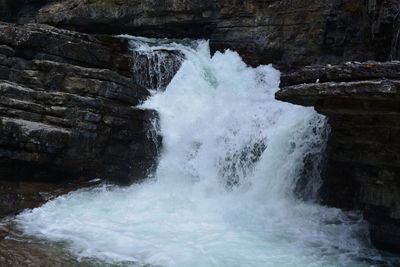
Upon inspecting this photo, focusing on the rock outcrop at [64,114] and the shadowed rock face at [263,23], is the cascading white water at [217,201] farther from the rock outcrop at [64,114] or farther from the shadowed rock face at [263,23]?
the shadowed rock face at [263,23]

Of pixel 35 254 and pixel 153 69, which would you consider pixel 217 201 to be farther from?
pixel 153 69

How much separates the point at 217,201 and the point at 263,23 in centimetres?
923

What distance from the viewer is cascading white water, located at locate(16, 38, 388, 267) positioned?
27.0 ft

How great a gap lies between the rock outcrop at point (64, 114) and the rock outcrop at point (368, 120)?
256 inches

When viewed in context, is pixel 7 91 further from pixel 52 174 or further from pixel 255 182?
pixel 255 182

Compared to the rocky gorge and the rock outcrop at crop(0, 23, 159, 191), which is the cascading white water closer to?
the rocky gorge

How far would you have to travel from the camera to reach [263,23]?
690 inches

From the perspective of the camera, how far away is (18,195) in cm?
1134

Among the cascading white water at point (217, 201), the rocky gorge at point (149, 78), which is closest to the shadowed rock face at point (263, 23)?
the rocky gorge at point (149, 78)

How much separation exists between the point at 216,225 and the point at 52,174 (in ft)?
18.6

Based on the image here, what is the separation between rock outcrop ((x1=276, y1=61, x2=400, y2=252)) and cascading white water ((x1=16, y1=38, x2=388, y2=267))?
107 centimetres

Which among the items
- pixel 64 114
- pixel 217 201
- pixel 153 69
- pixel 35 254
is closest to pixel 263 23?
pixel 153 69

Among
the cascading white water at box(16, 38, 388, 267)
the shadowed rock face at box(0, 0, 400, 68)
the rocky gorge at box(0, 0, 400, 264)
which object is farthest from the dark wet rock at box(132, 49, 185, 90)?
the shadowed rock face at box(0, 0, 400, 68)

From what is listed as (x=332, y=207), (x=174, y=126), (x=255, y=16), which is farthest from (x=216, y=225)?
(x=255, y=16)
